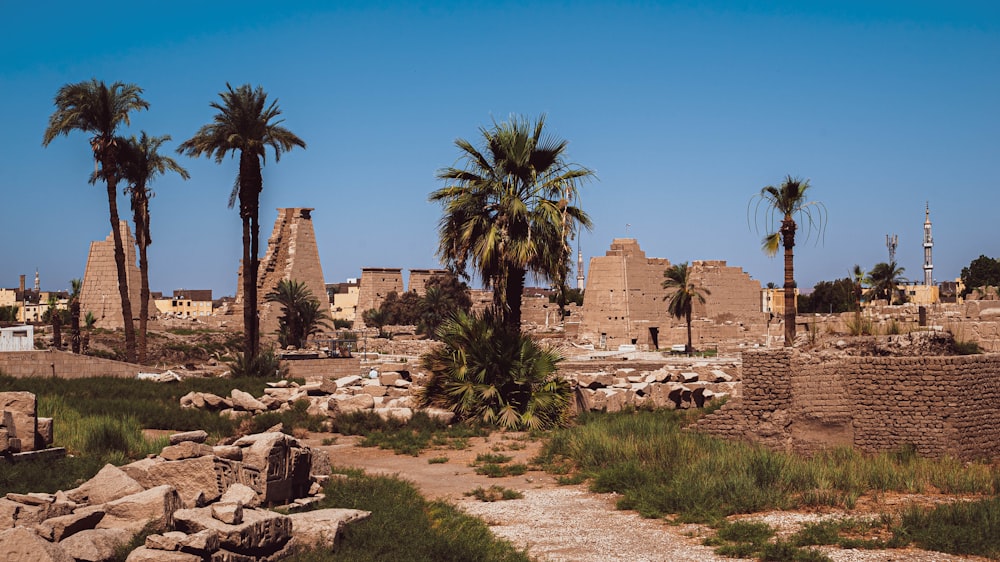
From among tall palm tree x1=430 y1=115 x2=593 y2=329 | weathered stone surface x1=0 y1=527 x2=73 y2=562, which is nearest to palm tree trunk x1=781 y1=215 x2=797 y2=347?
tall palm tree x1=430 y1=115 x2=593 y2=329

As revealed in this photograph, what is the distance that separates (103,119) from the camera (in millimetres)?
26219

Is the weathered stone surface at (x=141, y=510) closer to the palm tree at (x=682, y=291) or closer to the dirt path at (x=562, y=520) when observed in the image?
the dirt path at (x=562, y=520)

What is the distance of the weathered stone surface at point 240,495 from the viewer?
720cm

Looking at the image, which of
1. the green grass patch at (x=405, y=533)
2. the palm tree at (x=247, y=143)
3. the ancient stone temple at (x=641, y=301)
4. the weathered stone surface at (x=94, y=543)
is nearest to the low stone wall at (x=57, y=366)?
the palm tree at (x=247, y=143)

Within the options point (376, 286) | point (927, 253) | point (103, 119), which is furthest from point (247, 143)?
point (927, 253)

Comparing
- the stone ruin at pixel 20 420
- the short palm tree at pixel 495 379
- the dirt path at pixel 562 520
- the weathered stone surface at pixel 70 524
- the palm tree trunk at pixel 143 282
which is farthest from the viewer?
the palm tree trunk at pixel 143 282

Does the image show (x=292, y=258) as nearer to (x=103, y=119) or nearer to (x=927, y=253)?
(x=103, y=119)

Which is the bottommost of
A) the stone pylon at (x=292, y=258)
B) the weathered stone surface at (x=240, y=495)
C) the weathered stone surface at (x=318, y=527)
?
the weathered stone surface at (x=318, y=527)

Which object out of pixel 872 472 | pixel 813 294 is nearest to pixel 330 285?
pixel 813 294

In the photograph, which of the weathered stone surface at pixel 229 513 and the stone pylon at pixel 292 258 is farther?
the stone pylon at pixel 292 258

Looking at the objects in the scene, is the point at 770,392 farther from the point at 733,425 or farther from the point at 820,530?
the point at 820,530

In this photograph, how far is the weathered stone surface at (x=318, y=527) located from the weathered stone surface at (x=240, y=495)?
0.37 metres

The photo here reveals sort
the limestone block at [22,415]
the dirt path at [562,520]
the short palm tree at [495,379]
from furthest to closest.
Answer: the short palm tree at [495,379] → the limestone block at [22,415] → the dirt path at [562,520]

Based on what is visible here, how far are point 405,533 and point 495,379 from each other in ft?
26.8
